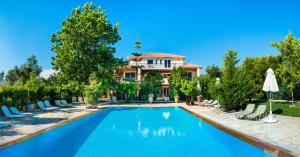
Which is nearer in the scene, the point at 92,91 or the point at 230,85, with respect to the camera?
the point at 230,85

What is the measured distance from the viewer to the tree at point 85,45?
3341 centimetres

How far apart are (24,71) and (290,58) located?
55295 millimetres

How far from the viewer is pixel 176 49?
211 ft

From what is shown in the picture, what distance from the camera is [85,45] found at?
3406 cm

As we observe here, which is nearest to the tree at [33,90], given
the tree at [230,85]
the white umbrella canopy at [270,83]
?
the tree at [230,85]

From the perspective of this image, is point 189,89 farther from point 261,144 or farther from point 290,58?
point 261,144

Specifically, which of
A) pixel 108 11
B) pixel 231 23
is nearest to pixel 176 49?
pixel 231 23

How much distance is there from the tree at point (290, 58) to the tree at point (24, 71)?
5155cm

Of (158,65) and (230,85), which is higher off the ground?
(158,65)

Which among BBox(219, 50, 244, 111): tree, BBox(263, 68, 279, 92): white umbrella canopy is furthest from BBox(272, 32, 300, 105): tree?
BBox(263, 68, 279, 92): white umbrella canopy

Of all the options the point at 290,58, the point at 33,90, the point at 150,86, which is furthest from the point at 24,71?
the point at 290,58

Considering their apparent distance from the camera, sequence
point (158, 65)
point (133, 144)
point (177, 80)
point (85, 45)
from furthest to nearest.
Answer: point (158, 65) → point (177, 80) → point (85, 45) → point (133, 144)

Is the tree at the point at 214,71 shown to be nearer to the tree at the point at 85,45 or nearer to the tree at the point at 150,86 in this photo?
the tree at the point at 150,86

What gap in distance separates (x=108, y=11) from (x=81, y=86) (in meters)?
9.90
